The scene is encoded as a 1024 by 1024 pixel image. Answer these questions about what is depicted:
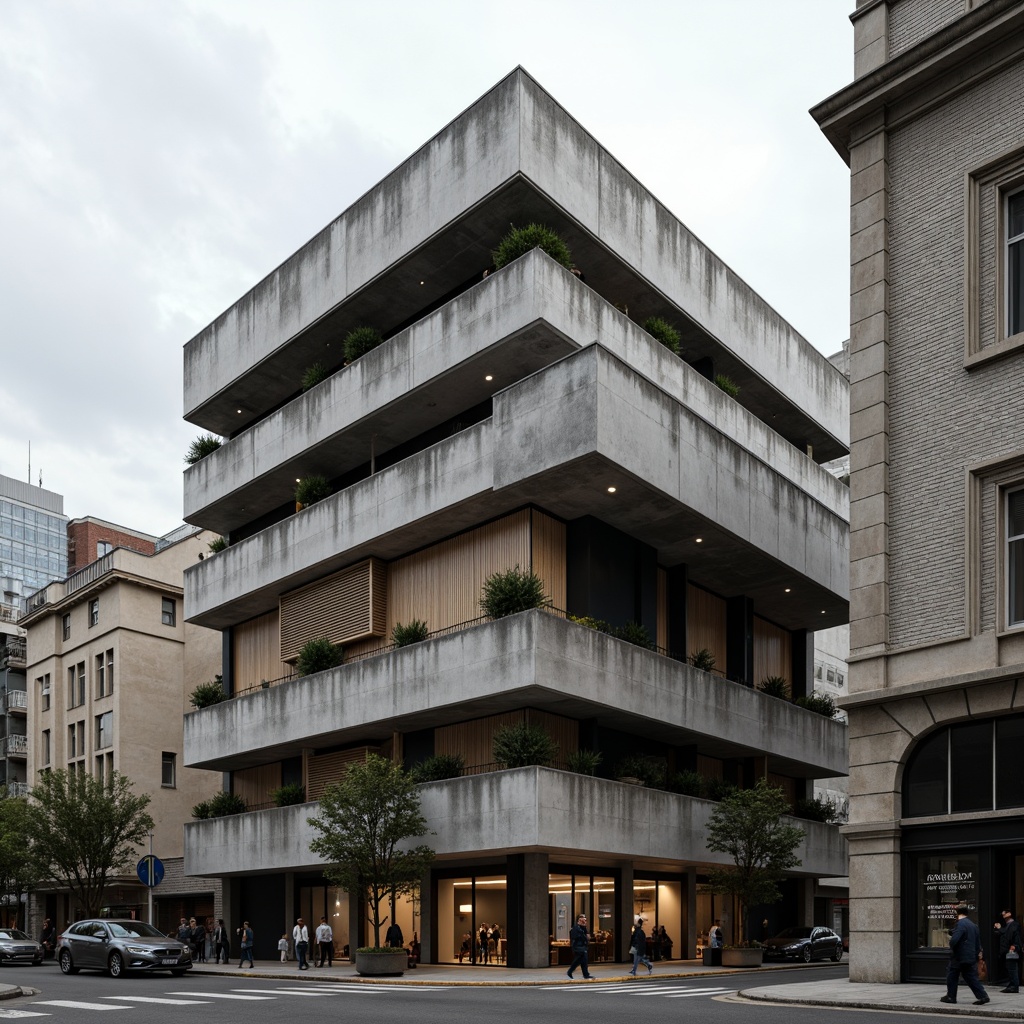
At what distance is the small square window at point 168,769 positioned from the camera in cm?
6225

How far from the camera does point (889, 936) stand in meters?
24.2

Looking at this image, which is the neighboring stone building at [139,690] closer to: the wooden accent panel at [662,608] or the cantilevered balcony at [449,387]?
the cantilevered balcony at [449,387]

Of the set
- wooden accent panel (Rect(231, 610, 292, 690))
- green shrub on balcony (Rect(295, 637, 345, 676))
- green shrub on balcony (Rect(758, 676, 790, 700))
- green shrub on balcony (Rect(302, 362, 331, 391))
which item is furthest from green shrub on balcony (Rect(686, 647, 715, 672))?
green shrub on balcony (Rect(302, 362, 331, 391))

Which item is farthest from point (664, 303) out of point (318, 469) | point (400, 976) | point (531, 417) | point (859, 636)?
point (400, 976)

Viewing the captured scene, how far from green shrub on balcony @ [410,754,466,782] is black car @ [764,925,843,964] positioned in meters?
12.0

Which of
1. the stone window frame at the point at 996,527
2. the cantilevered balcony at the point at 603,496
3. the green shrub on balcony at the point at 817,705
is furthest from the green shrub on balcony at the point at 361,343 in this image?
the stone window frame at the point at 996,527

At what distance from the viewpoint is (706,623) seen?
153 feet

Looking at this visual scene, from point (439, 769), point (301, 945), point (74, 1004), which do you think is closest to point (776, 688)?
point (439, 769)

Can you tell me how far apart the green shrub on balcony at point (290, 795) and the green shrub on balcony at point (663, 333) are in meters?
20.1

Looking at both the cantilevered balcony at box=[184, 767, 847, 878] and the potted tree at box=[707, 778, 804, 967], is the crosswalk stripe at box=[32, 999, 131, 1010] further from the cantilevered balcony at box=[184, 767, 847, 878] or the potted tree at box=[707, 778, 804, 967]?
the potted tree at box=[707, 778, 804, 967]

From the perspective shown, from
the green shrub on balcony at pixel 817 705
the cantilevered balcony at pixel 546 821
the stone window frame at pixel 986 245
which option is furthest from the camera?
the green shrub on balcony at pixel 817 705

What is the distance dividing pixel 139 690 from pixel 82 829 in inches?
515

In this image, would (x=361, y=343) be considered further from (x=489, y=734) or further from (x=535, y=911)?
(x=535, y=911)

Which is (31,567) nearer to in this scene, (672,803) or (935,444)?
(672,803)
